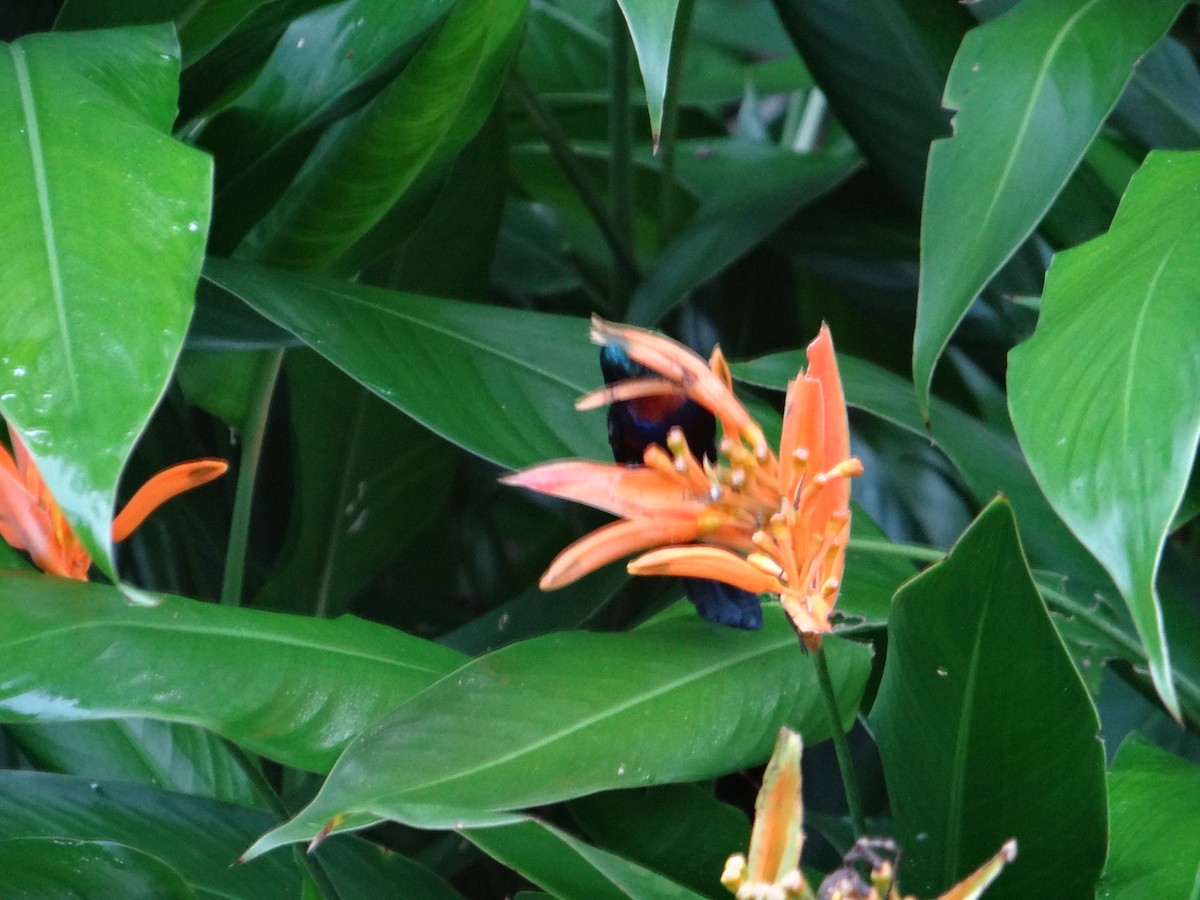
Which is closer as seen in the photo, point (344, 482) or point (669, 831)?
A: point (669, 831)

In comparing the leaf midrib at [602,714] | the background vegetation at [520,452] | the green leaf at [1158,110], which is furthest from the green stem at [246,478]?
the green leaf at [1158,110]

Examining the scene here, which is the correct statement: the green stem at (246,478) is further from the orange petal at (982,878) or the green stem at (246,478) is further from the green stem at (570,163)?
the orange petal at (982,878)

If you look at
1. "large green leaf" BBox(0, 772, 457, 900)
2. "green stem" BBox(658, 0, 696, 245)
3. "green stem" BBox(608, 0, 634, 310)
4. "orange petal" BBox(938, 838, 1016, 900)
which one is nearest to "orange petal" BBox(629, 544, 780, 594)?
"orange petal" BBox(938, 838, 1016, 900)

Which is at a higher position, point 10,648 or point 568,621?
point 10,648

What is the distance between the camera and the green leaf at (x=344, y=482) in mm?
724

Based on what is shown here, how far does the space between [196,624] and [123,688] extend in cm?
3

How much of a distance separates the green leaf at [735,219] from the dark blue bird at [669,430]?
0.32 m

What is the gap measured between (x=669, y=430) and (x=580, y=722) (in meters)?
0.11

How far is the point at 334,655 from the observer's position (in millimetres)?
414

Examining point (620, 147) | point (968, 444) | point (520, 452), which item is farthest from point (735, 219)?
point (520, 452)

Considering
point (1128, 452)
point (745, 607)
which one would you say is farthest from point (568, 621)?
point (1128, 452)

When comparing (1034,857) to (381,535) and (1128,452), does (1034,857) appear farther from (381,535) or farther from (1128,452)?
(381,535)

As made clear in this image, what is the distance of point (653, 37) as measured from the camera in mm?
423

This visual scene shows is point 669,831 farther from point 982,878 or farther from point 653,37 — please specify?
point 653,37
